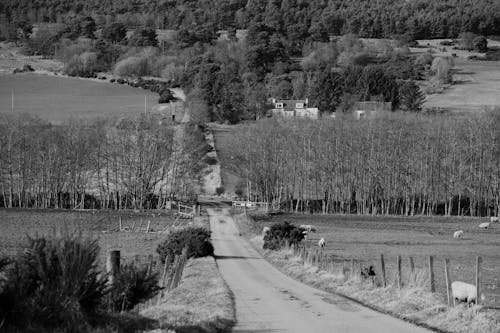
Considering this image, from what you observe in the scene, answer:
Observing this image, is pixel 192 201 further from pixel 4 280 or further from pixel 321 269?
pixel 4 280

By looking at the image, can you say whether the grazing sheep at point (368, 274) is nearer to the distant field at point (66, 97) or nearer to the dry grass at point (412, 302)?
the dry grass at point (412, 302)

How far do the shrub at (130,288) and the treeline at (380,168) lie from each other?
215ft

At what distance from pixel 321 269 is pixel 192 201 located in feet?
158

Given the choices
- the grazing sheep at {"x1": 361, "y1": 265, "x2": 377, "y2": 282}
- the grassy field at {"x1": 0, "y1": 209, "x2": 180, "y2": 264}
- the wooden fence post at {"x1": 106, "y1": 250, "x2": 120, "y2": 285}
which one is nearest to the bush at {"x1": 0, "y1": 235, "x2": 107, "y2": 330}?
the wooden fence post at {"x1": 106, "y1": 250, "x2": 120, "y2": 285}

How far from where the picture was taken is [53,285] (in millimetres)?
13617

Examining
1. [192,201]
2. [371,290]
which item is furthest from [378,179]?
[371,290]

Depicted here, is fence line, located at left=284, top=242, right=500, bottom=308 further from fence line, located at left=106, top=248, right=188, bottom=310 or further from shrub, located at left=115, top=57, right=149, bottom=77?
shrub, located at left=115, top=57, right=149, bottom=77

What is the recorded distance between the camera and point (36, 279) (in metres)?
13.8

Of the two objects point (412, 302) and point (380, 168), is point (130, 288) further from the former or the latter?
point (380, 168)

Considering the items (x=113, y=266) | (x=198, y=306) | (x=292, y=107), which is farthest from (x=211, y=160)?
(x=113, y=266)

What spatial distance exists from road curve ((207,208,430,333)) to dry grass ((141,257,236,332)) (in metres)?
0.37

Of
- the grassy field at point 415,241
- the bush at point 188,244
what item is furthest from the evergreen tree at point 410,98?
the bush at point 188,244

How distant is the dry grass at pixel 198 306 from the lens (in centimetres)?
1669

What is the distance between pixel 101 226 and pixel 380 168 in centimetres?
3289
